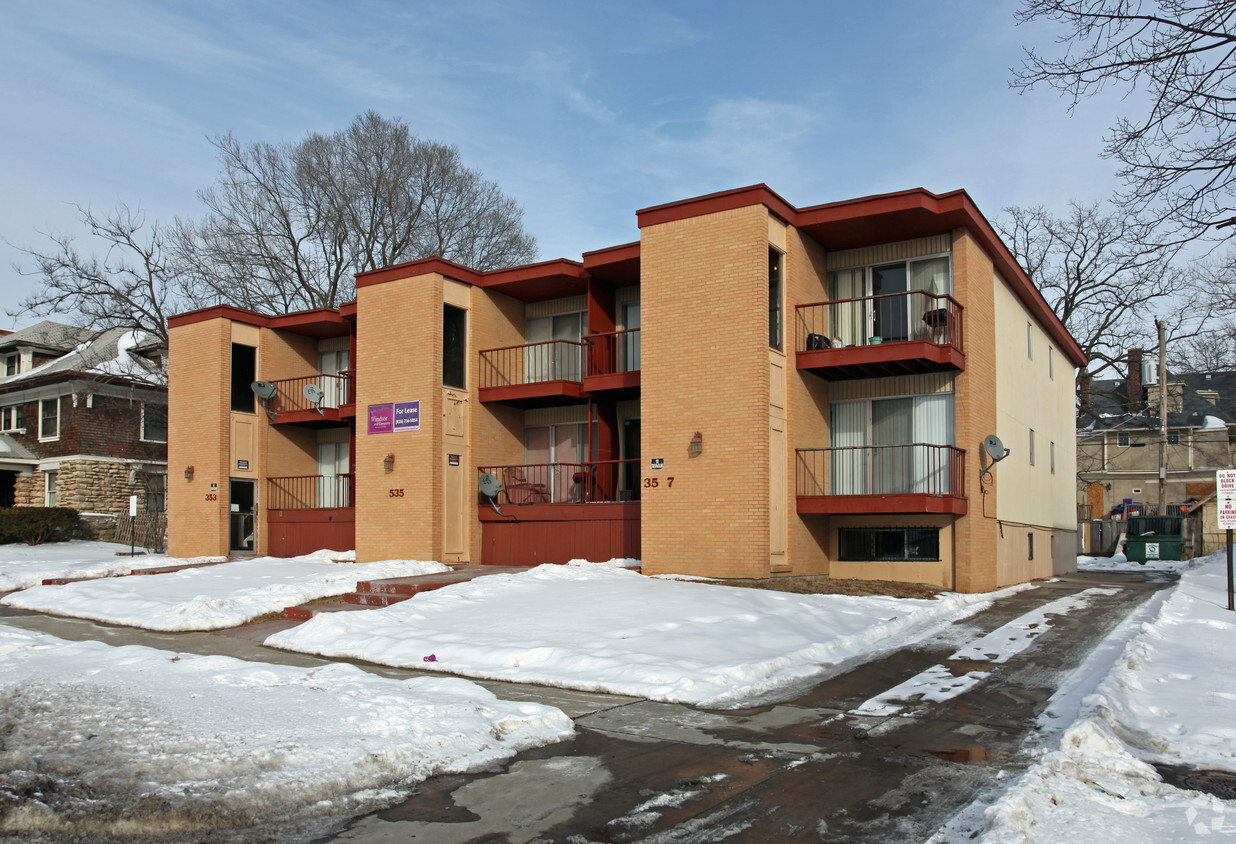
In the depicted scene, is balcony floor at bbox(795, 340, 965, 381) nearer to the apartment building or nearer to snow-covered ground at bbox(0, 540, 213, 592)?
the apartment building

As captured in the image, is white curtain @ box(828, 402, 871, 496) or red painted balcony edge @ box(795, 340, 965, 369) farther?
white curtain @ box(828, 402, 871, 496)

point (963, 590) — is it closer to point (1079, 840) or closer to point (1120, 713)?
point (1120, 713)

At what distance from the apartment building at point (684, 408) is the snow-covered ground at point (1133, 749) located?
6924mm

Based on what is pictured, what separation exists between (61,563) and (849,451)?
20.4 m

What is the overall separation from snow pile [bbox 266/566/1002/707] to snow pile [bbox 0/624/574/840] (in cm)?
156

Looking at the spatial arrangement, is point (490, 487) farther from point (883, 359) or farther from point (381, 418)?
point (883, 359)

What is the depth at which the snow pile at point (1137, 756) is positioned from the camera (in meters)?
4.82

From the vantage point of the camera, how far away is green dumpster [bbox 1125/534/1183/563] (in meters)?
33.4

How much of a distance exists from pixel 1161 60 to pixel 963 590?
10.4 meters

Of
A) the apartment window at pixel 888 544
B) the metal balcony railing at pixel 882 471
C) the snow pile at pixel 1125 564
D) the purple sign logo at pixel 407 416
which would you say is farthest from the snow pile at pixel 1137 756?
the snow pile at pixel 1125 564

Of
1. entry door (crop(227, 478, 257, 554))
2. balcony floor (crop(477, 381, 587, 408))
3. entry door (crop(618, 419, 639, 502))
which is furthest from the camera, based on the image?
entry door (crop(227, 478, 257, 554))

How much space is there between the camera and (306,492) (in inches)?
1024

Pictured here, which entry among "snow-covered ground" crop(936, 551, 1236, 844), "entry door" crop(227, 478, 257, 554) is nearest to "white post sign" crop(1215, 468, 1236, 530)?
"snow-covered ground" crop(936, 551, 1236, 844)

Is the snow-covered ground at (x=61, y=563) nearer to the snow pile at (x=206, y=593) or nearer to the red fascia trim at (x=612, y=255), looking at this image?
the snow pile at (x=206, y=593)
